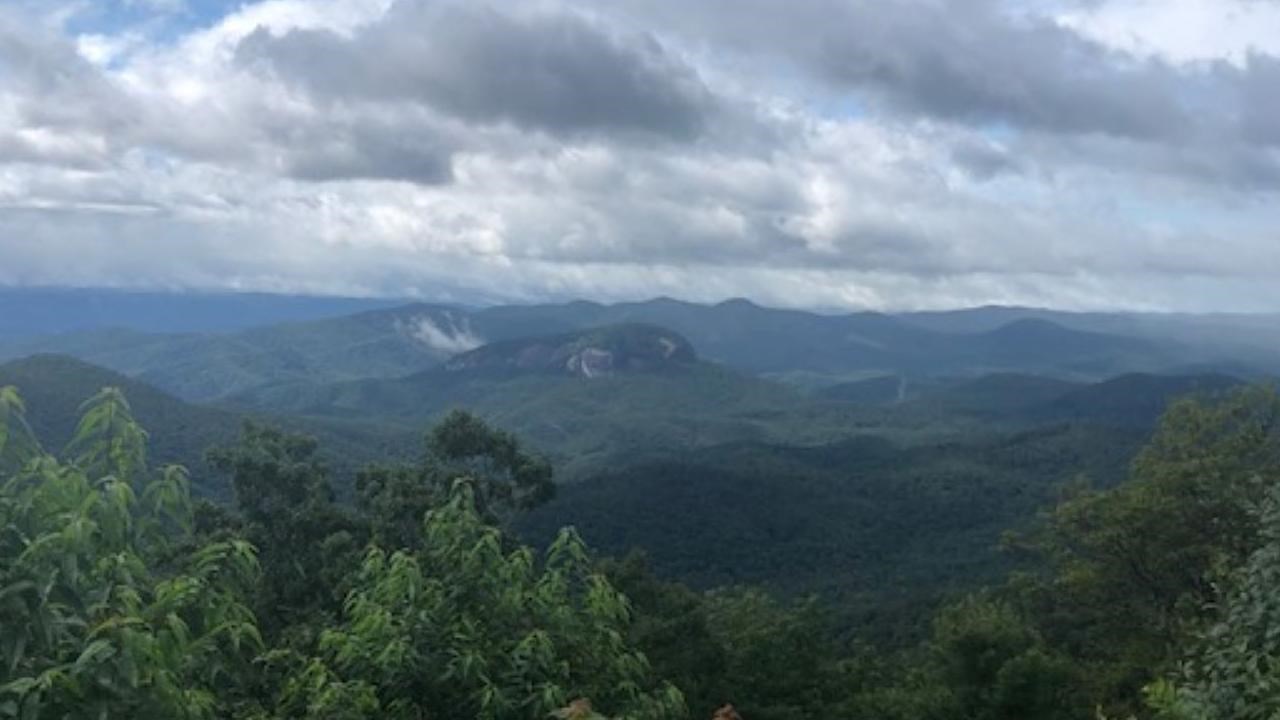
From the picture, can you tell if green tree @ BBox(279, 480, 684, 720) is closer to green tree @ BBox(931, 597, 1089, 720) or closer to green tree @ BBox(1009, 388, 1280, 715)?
green tree @ BBox(931, 597, 1089, 720)

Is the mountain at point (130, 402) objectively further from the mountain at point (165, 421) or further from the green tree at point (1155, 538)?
the green tree at point (1155, 538)

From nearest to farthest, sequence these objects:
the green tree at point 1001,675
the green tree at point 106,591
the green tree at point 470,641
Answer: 1. the green tree at point 106,591
2. the green tree at point 470,641
3. the green tree at point 1001,675

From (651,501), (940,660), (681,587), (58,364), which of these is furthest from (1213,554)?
(58,364)

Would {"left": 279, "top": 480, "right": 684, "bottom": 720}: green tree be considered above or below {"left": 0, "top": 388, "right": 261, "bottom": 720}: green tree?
below

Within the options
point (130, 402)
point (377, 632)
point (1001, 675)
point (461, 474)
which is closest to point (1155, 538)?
point (1001, 675)

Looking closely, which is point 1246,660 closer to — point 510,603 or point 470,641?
point 510,603

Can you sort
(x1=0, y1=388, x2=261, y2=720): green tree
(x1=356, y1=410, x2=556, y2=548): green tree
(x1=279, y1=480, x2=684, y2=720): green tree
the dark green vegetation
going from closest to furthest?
(x1=0, y1=388, x2=261, y2=720): green tree < the dark green vegetation < (x1=279, y1=480, x2=684, y2=720): green tree < (x1=356, y1=410, x2=556, y2=548): green tree

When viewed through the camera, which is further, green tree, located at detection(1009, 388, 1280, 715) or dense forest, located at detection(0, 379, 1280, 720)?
green tree, located at detection(1009, 388, 1280, 715)

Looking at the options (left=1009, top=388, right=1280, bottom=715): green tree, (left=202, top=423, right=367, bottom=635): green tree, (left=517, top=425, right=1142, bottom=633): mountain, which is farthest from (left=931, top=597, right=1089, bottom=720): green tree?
(left=517, top=425, right=1142, bottom=633): mountain

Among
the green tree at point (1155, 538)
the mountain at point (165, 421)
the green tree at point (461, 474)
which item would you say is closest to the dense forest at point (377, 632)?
the green tree at point (1155, 538)

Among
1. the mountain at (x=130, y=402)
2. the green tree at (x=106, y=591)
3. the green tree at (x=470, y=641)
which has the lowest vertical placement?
the mountain at (x=130, y=402)

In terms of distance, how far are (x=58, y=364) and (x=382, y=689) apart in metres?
169

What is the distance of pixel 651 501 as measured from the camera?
11538 centimetres

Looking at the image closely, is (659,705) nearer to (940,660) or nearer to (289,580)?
(940,660)
